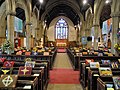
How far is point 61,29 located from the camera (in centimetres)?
4022

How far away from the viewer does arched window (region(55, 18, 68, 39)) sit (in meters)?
40.1

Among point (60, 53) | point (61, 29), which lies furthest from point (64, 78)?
point (61, 29)

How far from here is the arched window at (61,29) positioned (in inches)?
1577

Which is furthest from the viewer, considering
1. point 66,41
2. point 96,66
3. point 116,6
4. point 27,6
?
point 66,41

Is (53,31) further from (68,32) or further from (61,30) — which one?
(68,32)

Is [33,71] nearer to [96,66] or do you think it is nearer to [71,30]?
[96,66]

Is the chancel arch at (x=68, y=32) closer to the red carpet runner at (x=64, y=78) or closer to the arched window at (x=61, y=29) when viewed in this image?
the arched window at (x=61, y=29)

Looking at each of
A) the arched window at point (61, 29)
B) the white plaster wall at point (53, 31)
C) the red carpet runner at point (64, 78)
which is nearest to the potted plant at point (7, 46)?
the red carpet runner at point (64, 78)

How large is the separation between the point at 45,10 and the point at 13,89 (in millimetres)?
24922

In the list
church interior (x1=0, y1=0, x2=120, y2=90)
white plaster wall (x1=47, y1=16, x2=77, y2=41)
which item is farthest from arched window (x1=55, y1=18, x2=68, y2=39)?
white plaster wall (x1=47, y1=16, x2=77, y2=41)

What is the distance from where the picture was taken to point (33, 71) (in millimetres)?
5219

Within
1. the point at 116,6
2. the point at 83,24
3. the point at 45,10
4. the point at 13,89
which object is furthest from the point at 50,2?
the point at 13,89

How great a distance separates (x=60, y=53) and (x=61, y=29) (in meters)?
15.3

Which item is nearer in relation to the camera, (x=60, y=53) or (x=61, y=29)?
(x=60, y=53)
